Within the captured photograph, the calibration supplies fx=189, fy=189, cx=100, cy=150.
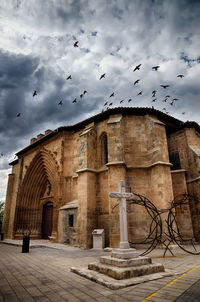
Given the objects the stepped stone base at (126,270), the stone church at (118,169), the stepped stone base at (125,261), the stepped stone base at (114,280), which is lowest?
the stepped stone base at (114,280)

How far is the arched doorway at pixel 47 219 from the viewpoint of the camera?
16.3 m

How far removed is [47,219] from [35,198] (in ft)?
7.76

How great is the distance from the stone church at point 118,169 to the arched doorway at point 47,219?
342 centimetres

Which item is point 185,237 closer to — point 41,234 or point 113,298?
point 113,298

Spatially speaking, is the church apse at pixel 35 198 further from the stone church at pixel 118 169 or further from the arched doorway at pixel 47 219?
the stone church at pixel 118 169

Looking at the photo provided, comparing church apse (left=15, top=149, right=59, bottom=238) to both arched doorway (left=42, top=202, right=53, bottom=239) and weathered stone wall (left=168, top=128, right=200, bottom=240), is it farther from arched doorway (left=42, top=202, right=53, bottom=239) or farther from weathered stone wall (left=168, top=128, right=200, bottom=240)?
weathered stone wall (left=168, top=128, right=200, bottom=240)

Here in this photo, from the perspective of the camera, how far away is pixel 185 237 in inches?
424

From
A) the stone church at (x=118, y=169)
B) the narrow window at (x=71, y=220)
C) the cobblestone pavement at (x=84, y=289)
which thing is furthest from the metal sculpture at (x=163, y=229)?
the narrow window at (x=71, y=220)

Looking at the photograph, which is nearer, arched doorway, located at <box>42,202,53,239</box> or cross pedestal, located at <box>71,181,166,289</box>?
cross pedestal, located at <box>71,181,166,289</box>

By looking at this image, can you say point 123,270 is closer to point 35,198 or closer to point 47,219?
point 47,219

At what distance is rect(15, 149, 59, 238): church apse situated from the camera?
1672 centimetres

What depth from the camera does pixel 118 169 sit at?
10648 millimetres

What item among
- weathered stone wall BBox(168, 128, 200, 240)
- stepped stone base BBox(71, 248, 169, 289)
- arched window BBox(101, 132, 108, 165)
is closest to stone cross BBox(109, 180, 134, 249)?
stepped stone base BBox(71, 248, 169, 289)

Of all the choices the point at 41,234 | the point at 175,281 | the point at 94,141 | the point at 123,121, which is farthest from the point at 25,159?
the point at 175,281
